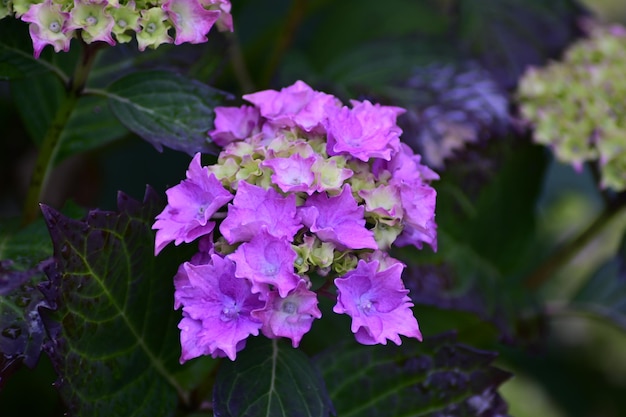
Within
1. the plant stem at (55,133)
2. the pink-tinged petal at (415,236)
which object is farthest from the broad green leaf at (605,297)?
the plant stem at (55,133)

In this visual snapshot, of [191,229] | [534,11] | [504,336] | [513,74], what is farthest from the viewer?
[534,11]

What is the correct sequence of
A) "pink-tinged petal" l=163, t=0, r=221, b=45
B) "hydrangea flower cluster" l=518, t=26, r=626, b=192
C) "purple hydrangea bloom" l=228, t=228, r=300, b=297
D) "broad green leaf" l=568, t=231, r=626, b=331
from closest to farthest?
1. "purple hydrangea bloom" l=228, t=228, r=300, b=297
2. "pink-tinged petal" l=163, t=0, r=221, b=45
3. "hydrangea flower cluster" l=518, t=26, r=626, b=192
4. "broad green leaf" l=568, t=231, r=626, b=331

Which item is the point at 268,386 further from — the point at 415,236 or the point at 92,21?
the point at 92,21

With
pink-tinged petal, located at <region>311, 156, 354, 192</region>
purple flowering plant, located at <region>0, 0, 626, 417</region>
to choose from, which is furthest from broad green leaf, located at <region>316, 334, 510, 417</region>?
pink-tinged petal, located at <region>311, 156, 354, 192</region>

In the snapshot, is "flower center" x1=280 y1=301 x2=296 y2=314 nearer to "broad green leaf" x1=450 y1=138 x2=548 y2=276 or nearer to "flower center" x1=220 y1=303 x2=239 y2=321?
"flower center" x1=220 y1=303 x2=239 y2=321

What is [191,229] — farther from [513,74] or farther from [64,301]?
[513,74]

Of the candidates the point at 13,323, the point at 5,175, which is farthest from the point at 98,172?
the point at 13,323

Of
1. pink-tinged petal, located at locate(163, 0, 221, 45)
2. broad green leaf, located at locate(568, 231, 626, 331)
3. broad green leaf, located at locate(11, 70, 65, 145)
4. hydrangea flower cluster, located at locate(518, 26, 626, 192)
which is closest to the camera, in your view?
pink-tinged petal, located at locate(163, 0, 221, 45)
